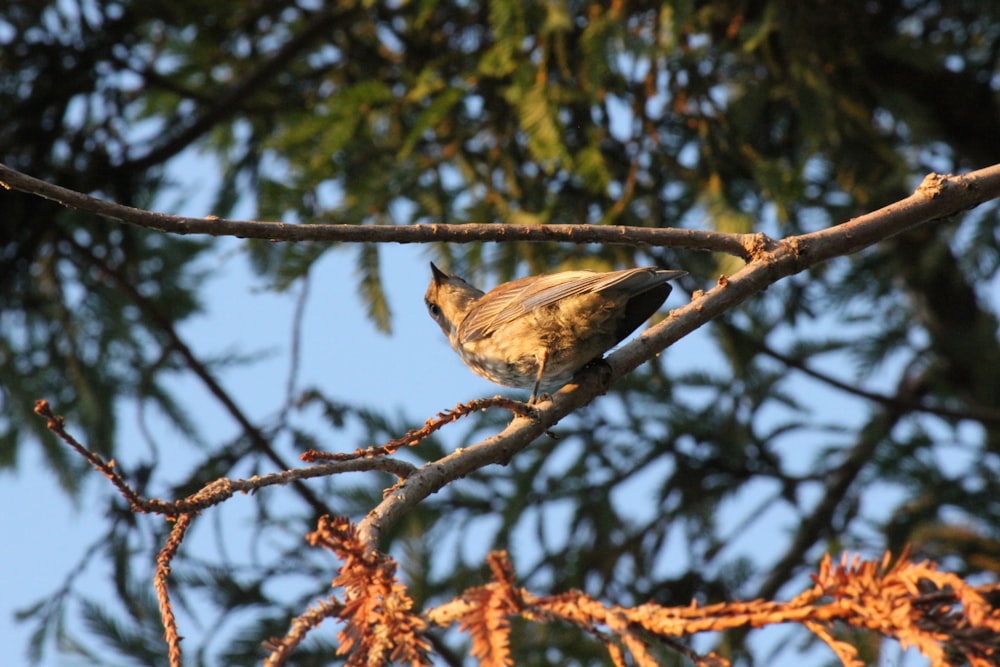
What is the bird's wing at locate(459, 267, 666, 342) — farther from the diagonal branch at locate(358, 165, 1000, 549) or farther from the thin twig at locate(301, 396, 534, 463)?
the thin twig at locate(301, 396, 534, 463)

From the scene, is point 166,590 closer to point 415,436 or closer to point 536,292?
point 415,436

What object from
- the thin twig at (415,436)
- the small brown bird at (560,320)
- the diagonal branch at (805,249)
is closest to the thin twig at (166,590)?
the thin twig at (415,436)

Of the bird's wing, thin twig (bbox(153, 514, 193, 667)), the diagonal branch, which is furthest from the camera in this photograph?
the bird's wing

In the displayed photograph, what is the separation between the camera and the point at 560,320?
3393 millimetres

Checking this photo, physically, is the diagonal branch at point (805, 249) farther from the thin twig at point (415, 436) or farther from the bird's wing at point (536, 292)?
the bird's wing at point (536, 292)

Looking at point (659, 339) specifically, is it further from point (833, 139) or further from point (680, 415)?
point (680, 415)

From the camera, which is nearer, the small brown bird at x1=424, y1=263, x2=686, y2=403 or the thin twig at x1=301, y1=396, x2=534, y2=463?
the thin twig at x1=301, y1=396, x2=534, y2=463

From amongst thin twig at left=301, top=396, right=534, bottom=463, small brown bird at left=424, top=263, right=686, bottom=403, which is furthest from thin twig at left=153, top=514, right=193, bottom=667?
small brown bird at left=424, top=263, right=686, bottom=403

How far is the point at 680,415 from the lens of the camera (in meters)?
5.43

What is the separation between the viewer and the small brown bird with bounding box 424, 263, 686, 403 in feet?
10.8

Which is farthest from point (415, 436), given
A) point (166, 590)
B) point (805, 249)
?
point (805, 249)

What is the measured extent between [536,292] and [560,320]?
0.43ft

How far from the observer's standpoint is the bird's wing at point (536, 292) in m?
3.23

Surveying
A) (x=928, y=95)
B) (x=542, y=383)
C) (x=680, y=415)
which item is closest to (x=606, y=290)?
(x=542, y=383)
